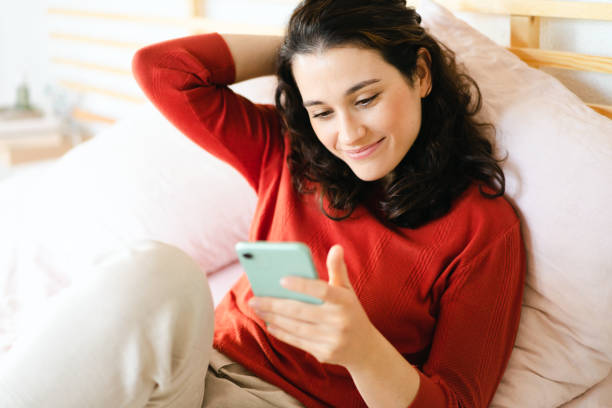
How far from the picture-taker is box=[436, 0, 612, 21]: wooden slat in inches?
42.8

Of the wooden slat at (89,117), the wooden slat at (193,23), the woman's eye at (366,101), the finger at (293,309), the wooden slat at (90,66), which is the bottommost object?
the wooden slat at (89,117)

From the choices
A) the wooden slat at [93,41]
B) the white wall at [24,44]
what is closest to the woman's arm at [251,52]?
the wooden slat at [93,41]

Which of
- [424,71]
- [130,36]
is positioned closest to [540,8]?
[424,71]

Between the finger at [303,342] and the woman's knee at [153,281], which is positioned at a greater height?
the woman's knee at [153,281]

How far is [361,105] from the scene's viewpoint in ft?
3.04

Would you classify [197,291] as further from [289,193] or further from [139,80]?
[139,80]

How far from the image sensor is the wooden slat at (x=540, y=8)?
1.09 m

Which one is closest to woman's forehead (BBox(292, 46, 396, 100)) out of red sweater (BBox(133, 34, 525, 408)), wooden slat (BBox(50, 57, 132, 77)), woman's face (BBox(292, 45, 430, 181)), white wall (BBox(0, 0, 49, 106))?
woman's face (BBox(292, 45, 430, 181))

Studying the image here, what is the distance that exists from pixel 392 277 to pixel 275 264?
1.10ft

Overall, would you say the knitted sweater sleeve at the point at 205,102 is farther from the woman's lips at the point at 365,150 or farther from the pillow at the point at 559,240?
the pillow at the point at 559,240

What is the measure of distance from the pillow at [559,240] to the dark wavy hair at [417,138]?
0.17 ft

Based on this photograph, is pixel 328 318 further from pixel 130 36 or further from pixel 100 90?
pixel 100 90

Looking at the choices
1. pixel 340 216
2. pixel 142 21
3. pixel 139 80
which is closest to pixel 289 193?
pixel 340 216

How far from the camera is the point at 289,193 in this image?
110 cm
